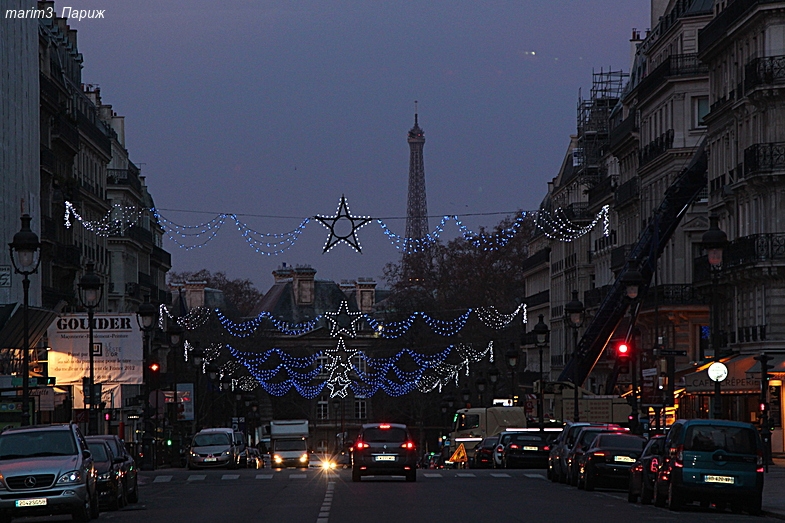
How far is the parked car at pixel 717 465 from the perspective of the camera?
93.5ft

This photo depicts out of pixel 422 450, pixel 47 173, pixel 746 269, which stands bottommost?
pixel 422 450

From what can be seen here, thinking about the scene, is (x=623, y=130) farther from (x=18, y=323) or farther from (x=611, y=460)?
(x=611, y=460)

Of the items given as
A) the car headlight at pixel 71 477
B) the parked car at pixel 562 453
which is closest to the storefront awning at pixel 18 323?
the parked car at pixel 562 453

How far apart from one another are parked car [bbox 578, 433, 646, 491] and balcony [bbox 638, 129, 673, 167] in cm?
3793

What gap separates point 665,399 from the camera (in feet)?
175

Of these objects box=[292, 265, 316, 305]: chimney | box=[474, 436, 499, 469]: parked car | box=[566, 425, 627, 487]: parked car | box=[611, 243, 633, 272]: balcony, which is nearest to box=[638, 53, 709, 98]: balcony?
box=[611, 243, 633, 272]: balcony

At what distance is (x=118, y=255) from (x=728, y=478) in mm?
74651

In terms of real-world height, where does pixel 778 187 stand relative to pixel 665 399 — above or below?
above

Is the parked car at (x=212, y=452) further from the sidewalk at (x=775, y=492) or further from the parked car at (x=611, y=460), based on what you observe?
the parked car at (x=611, y=460)

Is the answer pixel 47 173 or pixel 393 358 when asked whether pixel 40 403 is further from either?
pixel 393 358

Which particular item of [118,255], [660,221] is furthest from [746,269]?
[118,255]

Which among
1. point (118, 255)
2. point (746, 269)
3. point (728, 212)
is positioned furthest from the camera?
point (118, 255)

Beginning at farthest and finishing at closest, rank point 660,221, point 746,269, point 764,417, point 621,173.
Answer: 1. point 621,173
2. point 660,221
3. point 746,269
4. point 764,417

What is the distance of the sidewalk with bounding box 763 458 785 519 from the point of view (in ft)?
94.0
